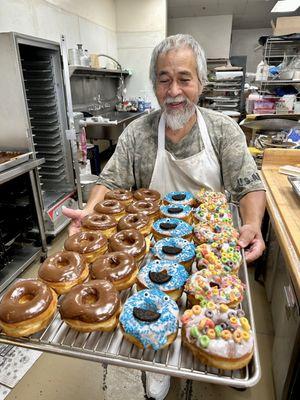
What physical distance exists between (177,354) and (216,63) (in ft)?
29.9

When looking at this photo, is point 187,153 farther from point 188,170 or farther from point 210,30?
point 210,30

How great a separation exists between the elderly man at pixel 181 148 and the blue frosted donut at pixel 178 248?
17.1 inches

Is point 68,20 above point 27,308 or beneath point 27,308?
above

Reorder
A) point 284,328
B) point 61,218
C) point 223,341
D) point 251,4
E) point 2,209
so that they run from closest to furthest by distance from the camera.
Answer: point 223,341
point 284,328
point 2,209
point 61,218
point 251,4

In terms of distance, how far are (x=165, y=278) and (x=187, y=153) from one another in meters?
1.01

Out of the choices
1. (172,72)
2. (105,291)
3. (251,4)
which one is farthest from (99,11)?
(105,291)

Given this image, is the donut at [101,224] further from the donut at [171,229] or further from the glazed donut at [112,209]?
the donut at [171,229]

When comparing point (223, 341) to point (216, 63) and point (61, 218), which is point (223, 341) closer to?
point (61, 218)

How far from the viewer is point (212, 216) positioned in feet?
4.48

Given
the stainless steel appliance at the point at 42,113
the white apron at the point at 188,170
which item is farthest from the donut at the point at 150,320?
the stainless steel appliance at the point at 42,113

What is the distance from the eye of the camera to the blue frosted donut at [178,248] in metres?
1.13

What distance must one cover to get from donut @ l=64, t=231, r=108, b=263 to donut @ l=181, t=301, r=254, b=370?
1.64ft

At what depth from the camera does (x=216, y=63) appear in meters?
8.48

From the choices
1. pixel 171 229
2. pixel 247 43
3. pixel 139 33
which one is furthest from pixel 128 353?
pixel 247 43
